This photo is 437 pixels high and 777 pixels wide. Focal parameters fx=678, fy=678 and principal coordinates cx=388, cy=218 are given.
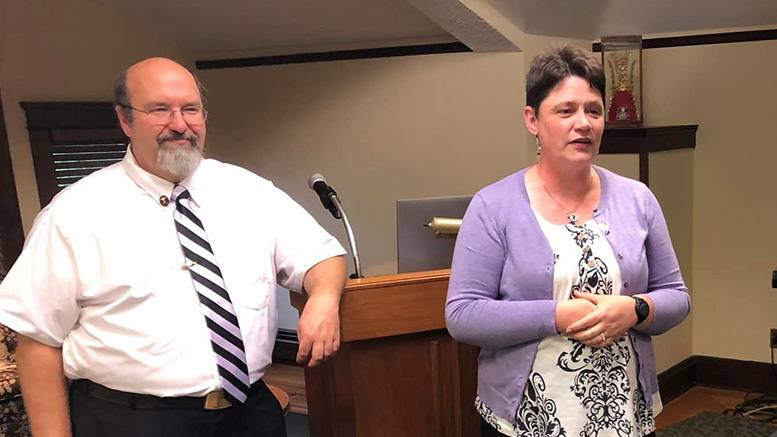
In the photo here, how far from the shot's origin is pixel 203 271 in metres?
1.48

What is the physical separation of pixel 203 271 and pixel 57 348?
34 centimetres

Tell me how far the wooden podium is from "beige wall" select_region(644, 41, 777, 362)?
2.04 m

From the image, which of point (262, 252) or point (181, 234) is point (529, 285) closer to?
point (262, 252)

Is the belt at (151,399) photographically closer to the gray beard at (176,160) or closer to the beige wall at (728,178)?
the gray beard at (176,160)

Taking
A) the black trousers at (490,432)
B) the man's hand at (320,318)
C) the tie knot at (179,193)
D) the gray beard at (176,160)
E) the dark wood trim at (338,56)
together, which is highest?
the dark wood trim at (338,56)

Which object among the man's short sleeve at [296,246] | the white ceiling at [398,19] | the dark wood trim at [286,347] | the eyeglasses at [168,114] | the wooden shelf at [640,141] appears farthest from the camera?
the dark wood trim at [286,347]

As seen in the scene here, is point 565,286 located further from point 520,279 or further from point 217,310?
point 217,310

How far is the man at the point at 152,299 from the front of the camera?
1407 millimetres

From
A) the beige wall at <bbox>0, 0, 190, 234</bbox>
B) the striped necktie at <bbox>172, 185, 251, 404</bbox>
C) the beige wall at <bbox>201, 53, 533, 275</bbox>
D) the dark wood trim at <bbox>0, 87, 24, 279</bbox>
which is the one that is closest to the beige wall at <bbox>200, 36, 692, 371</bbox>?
the beige wall at <bbox>201, 53, 533, 275</bbox>

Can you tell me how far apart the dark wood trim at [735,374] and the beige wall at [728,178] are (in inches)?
1.5

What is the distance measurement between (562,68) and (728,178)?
95.1 inches

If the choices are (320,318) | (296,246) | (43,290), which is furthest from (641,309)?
(43,290)

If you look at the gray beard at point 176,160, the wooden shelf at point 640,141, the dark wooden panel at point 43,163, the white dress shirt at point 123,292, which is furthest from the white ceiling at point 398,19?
the white dress shirt at point 123,292

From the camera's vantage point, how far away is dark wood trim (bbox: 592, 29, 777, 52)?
10.5 ft
